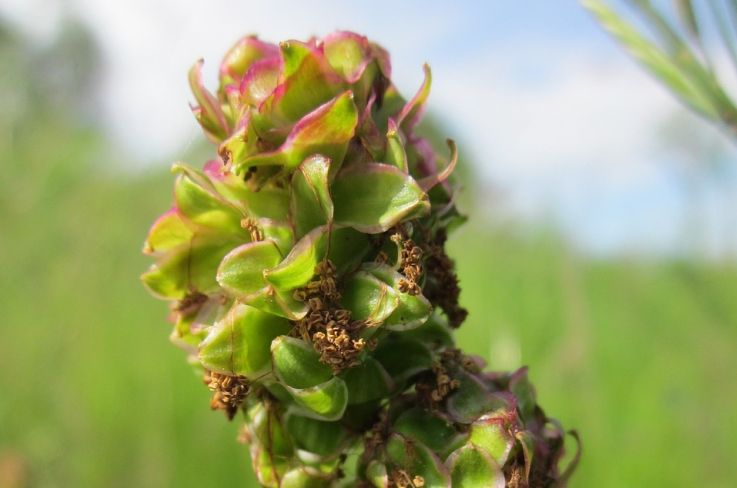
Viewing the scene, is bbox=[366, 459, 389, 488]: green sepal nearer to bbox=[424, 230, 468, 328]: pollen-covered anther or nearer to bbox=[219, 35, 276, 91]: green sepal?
bbox=[424, 230, 468, 328]: pollen-covered anther

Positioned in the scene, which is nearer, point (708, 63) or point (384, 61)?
point (384, 61)

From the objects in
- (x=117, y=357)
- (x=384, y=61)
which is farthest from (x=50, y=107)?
(x=384, y=61)

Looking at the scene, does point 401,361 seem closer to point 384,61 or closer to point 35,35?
point 384,61

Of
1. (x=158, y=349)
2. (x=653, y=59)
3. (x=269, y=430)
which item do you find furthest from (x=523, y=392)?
(x=158, y=349)

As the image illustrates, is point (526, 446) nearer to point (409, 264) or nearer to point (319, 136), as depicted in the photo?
point (409, 264)

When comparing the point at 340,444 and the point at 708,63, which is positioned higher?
the point at 708,63

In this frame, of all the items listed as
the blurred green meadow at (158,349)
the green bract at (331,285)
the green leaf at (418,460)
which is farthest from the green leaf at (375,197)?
the blurred green meadow at (158,349)

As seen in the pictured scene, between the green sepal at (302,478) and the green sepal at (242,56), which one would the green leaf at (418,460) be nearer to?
the green sepal at (302,478)
